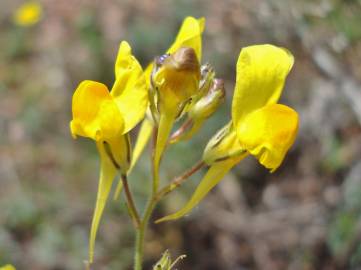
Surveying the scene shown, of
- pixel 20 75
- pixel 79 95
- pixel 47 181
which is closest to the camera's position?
pixel 79 95

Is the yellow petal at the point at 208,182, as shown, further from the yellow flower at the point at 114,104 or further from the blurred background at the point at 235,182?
the blurred background at the point at 235,182

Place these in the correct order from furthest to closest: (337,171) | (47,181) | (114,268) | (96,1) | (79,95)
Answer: (96,1) → (47,181) → (337,171) → (114,268) → (79,95)

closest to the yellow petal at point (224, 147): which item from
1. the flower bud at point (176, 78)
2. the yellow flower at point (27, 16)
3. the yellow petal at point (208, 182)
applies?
the yellow petal at point (208, 182)

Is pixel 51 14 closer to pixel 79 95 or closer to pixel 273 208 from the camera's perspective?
pixel 273 208

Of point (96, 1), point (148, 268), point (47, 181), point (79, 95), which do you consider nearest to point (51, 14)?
point (96, 1)

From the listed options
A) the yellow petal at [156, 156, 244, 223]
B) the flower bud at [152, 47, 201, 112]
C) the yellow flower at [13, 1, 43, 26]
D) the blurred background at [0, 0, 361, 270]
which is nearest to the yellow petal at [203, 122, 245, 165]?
the yellow petal at [156, 156, 244, 223]

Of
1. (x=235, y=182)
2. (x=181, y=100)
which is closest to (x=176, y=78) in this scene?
(x=181, y=100)

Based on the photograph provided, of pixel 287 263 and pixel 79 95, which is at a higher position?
pixel 79 95

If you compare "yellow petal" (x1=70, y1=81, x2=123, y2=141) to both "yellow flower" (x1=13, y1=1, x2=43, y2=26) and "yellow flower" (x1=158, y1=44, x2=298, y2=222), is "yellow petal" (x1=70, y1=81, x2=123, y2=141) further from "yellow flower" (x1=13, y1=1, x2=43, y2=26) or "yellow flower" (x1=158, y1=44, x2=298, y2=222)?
"yellow flower" (x1=13, y1=1, x2=43, y2=26)

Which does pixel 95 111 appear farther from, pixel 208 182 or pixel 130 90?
pixel 208 182
